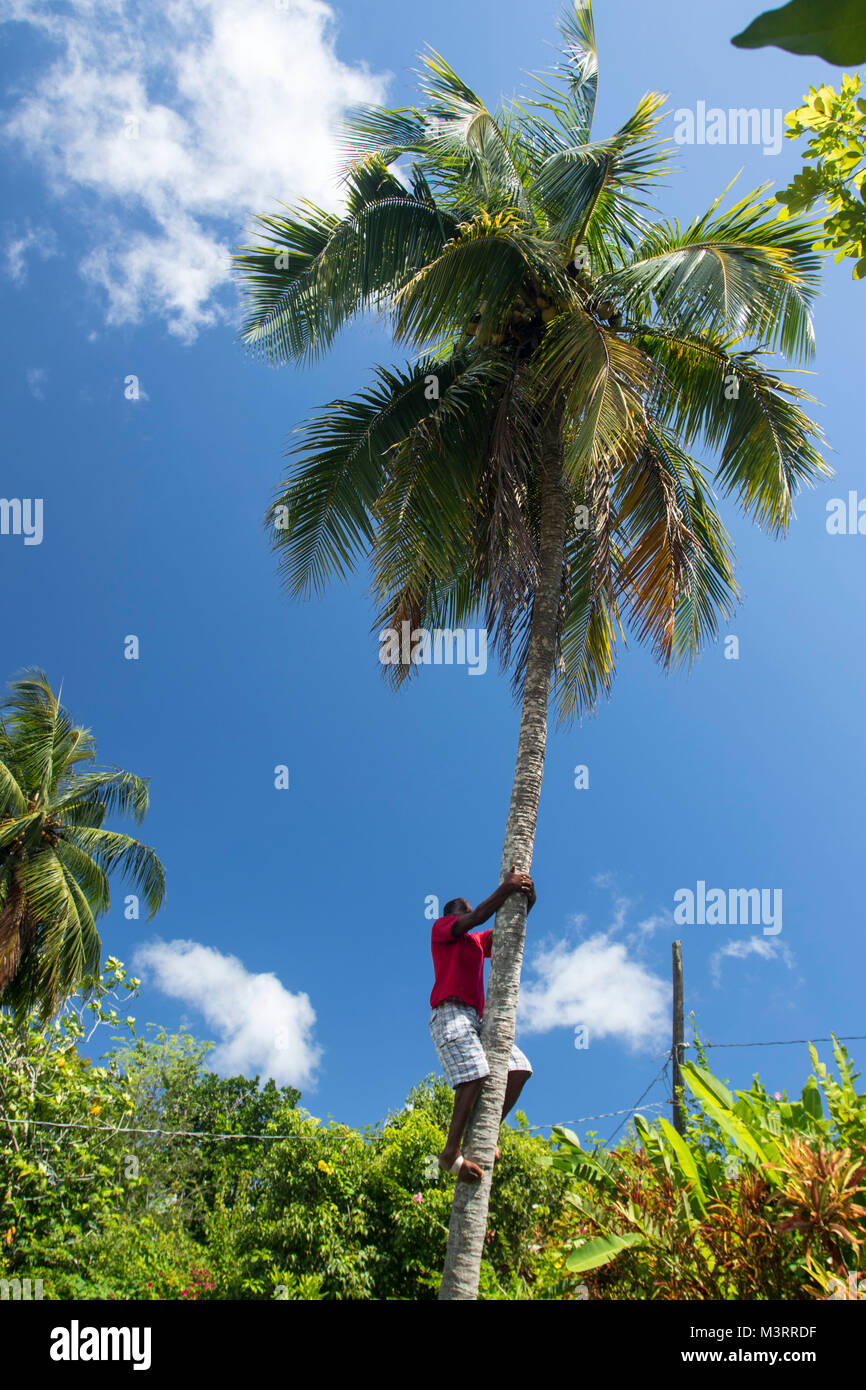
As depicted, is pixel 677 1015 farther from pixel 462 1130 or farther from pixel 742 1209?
pixel 742 1209

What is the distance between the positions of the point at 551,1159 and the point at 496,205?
755 centimetres

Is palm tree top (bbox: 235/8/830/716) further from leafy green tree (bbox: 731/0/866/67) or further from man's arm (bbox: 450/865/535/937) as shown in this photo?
leafy green tree (bbox: 731/0/866/67)

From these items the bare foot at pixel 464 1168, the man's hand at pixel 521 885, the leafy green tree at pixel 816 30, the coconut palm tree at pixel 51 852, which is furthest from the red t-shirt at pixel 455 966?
the coconut palm tree at pixel 51 852

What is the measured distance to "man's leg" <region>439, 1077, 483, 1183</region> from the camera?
5.39 meters

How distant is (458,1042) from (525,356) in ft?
19.4

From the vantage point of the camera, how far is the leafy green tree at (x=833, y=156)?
2279 mm

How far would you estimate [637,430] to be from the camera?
7980 millimetres

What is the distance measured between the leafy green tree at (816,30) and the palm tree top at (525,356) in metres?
6.55

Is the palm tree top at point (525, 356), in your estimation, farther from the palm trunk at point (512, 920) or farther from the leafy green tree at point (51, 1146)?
the leafy green tree at point (51, 1146)

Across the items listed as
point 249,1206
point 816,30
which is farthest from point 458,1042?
point 249,1206

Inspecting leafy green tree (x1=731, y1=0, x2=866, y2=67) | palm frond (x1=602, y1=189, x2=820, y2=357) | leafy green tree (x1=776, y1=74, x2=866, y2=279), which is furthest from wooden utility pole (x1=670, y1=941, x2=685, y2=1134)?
leafy green tree (x1=731, y1=0, x2=866, y2=67)

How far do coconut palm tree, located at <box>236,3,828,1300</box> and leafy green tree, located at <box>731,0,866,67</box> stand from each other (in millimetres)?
6158

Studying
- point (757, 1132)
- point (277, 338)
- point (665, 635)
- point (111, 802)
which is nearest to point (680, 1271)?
point (757, 1132)

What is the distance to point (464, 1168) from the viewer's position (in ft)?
17.6
